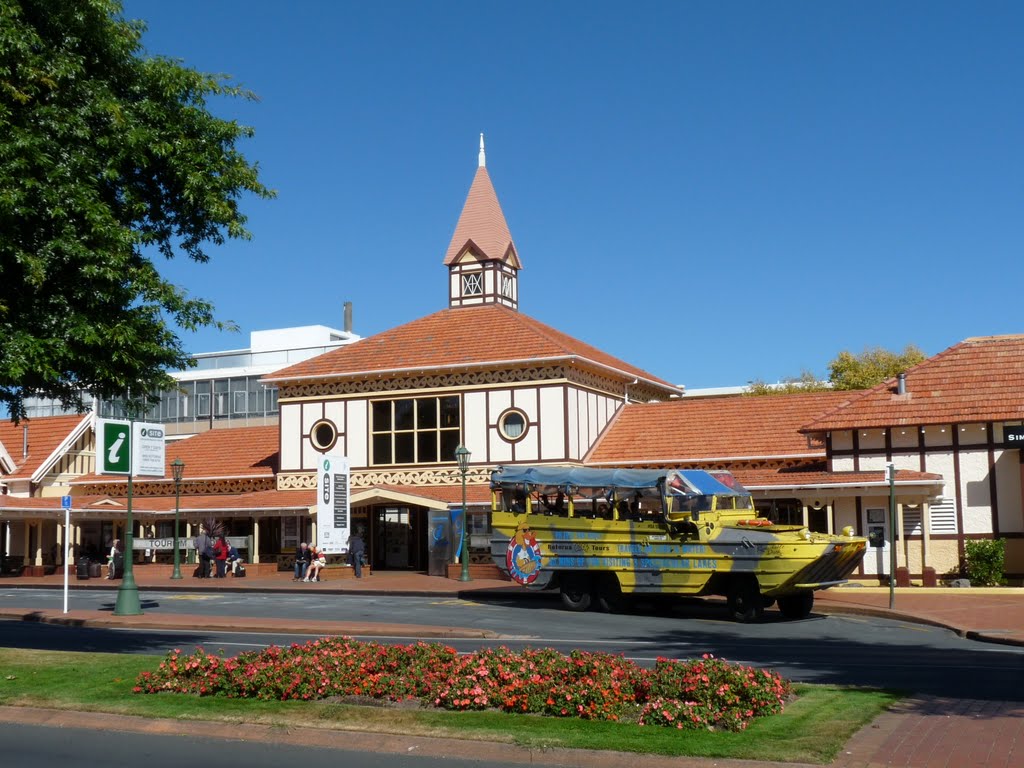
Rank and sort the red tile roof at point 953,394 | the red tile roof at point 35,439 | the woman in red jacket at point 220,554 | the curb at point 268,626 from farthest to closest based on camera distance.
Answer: the red tile roof at point 35,439 < the woman in red jacket at point 220,554 < the red tile roof at point 953,394 < the curb at point 268,626

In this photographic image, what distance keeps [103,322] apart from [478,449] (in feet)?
80.2

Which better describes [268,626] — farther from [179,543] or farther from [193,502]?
[193,502]

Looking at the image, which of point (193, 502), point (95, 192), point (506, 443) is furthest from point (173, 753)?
point (193, 502)

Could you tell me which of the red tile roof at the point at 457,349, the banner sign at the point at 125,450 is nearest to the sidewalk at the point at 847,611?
the banner sign at the point at 125,450

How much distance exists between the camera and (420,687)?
11.1 meters

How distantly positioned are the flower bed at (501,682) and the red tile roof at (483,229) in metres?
31.5

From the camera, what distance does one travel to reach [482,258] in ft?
140

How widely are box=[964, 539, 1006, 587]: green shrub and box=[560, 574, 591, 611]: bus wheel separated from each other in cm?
1070

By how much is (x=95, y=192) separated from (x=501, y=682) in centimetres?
717

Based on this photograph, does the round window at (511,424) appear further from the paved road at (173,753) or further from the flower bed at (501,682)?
the paved road at (173,753)

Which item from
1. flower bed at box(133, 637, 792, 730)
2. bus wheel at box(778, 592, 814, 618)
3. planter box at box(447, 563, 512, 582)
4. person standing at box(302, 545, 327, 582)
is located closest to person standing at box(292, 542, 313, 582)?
person standing at box(302, 545, 327, 582)

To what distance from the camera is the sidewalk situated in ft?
28.4

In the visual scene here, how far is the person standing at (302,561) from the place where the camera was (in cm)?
3408

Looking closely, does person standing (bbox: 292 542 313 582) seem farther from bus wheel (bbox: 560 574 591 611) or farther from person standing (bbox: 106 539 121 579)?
bus wheel (bbox: 560 574 591 611)
